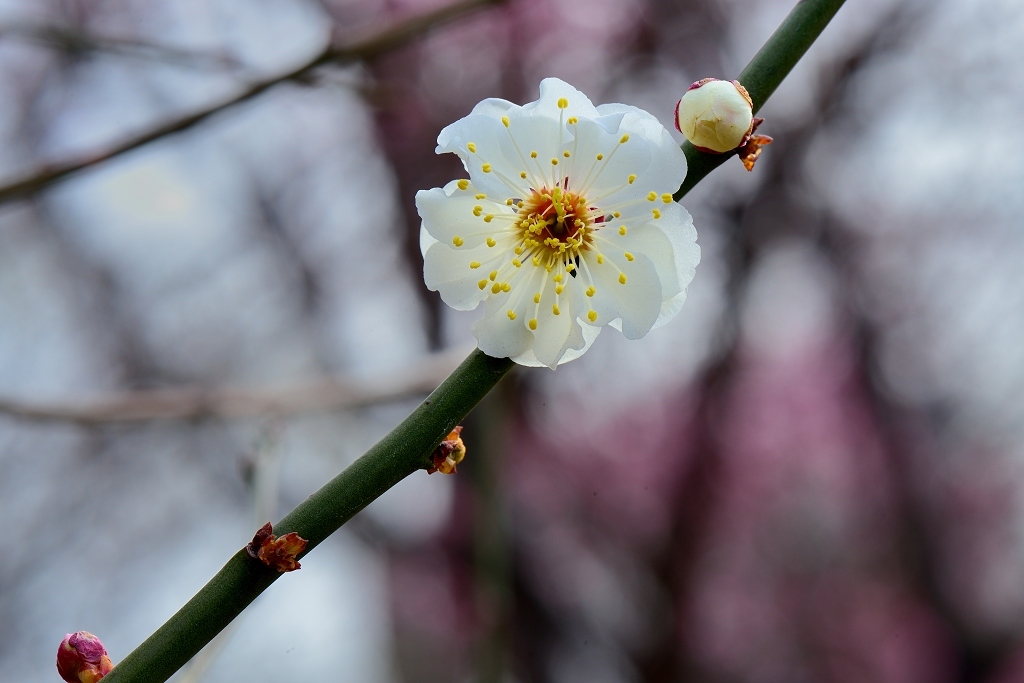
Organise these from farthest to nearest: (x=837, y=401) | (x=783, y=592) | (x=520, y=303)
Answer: (x=837, y=401), (x=783, y=592), (x=520, y=303)

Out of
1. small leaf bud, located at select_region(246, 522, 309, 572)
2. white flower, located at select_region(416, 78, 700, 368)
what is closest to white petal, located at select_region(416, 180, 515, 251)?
white flower, located at select_region(416, 78, 700, 368)

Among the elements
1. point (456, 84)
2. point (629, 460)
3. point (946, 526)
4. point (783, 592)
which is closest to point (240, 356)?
point (456, 84)

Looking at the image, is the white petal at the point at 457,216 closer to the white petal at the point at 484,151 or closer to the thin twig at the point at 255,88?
the white petal at the point at 484,151

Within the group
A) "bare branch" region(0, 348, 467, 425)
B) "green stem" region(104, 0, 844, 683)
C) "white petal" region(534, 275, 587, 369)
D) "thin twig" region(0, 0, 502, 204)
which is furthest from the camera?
"bare branch" region(0, 348, 467, 425)

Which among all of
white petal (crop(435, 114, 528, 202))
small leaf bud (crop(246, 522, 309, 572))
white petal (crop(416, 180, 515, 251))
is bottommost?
small leaf bud (crop(246, 522, 309, 572))

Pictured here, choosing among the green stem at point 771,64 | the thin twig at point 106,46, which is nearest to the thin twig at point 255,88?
the thin twig at point 106,46

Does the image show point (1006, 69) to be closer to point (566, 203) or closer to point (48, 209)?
point (566, 203)

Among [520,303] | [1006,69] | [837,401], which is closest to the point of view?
[520,303]

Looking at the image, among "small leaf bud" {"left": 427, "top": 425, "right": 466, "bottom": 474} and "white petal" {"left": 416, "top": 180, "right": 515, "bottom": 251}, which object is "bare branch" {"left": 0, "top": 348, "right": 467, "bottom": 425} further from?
"small leaf bud" {"left": 427, "top": 425, "right": 466, "bottom": 474}
